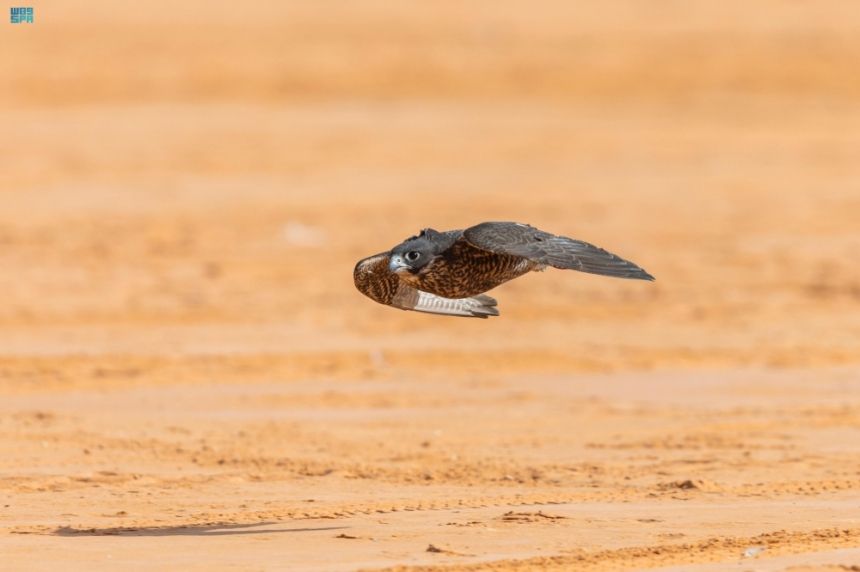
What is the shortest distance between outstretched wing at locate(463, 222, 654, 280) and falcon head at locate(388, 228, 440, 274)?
0.66 ft

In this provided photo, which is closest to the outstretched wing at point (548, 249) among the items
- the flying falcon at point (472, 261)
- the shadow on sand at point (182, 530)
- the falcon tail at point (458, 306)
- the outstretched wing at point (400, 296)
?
the flying falcon at point (472, 261)

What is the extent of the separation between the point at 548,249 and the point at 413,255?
676 millimetres

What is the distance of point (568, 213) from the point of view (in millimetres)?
18766

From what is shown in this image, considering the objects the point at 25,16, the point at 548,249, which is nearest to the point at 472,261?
the point at 548,249

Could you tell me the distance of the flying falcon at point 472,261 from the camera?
313 inches

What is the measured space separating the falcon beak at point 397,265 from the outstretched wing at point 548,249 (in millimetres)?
334

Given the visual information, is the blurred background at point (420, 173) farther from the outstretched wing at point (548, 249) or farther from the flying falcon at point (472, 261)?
the outstretched wing at point (548, 249)

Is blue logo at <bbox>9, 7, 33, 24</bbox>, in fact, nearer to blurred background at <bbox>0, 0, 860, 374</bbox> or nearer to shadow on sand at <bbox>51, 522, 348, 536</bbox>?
blurred background at <bbox>0, 0, 860, 374</bbox>

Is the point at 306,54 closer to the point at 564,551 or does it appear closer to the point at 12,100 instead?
the point at 12,100

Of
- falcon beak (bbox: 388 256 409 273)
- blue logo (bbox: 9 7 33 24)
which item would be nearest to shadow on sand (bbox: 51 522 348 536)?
falcon beak (bbox: 388 256 409 273)

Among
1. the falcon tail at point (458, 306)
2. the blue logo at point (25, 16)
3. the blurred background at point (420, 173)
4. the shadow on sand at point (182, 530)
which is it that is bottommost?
the shadow on sand at point (182, 530)

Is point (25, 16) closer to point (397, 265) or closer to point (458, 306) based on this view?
point (458, 306)

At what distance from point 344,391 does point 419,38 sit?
18348 millimetres

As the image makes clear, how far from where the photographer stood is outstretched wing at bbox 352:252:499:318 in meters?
8.58
